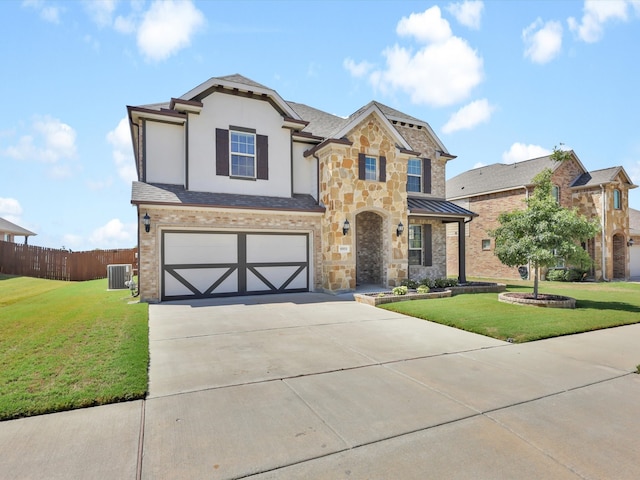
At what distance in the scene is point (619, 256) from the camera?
2397 cm

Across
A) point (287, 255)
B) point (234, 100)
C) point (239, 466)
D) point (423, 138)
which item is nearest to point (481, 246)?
point (423, 138)

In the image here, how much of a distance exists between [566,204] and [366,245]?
49.9ft

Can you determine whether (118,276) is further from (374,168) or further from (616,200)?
(616,200)

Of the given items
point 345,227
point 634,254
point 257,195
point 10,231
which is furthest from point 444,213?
point 10,231

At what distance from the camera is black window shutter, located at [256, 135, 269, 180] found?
14.0 m

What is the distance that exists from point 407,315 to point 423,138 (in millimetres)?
11431

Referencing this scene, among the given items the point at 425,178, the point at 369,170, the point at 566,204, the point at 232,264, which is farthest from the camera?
the point at 566,204

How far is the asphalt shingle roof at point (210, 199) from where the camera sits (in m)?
11.7

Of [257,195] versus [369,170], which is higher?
[369,170]

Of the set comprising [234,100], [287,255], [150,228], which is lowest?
[287,255]

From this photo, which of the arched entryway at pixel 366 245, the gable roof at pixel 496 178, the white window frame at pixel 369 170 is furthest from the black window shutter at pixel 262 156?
the gable roof at pixel 496 178

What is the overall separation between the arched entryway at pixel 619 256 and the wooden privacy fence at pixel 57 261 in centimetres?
3115

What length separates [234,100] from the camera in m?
13.6

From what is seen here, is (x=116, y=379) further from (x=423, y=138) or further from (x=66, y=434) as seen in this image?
(x=423, y=138)
